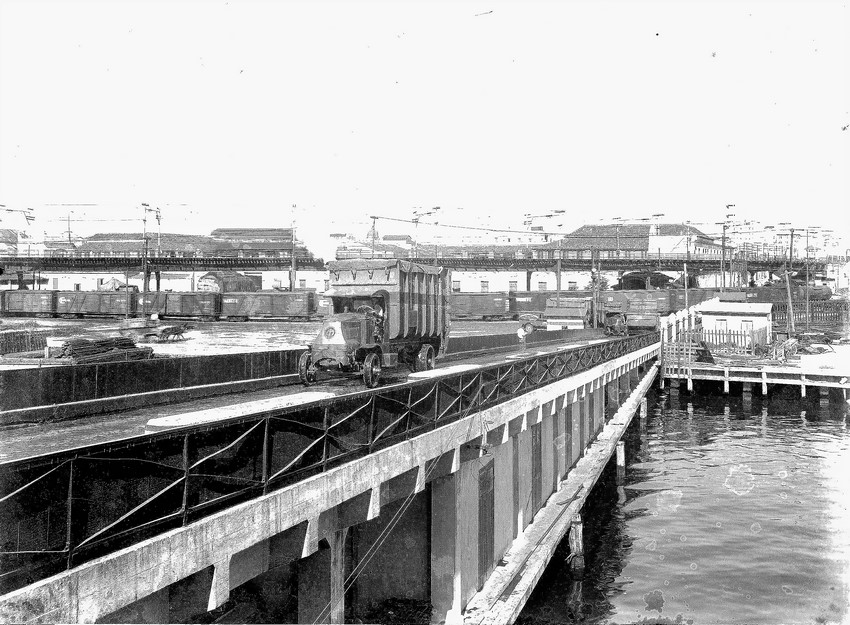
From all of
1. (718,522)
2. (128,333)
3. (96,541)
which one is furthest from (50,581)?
(128,333)

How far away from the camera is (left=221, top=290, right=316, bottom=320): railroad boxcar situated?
58.6 metres

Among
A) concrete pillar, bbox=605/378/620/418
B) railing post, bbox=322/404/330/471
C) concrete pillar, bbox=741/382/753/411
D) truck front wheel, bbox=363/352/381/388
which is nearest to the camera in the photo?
railing post, bbox=322/404/330/471

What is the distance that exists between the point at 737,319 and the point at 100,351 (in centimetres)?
5926

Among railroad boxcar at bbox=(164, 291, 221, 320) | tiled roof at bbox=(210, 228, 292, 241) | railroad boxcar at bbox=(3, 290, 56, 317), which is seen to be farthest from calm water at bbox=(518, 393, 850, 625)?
tiled roof at bbox=(210, 228, 292, 241)

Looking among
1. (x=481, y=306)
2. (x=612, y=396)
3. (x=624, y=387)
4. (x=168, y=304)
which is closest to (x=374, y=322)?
(x=612, y=396)

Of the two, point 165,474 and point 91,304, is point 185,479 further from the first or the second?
point 91,304

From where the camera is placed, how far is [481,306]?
66250 millimetres

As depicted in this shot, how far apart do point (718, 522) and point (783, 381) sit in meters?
27.0

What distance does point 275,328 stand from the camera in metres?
52.8

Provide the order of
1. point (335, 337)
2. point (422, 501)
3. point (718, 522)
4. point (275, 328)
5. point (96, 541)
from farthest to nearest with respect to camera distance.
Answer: point (275, 328), point (718, 522), point (335, 337), point (422, 501), point (96, 541)

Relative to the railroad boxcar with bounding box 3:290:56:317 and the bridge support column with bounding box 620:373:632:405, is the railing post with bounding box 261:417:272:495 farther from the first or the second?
the railroad boxcar with bounding box 3:290:56:317

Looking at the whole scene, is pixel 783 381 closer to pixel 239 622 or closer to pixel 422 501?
pixel 422 501

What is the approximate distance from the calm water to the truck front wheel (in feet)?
21.1

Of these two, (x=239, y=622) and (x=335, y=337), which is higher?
(x=335, y=337)
